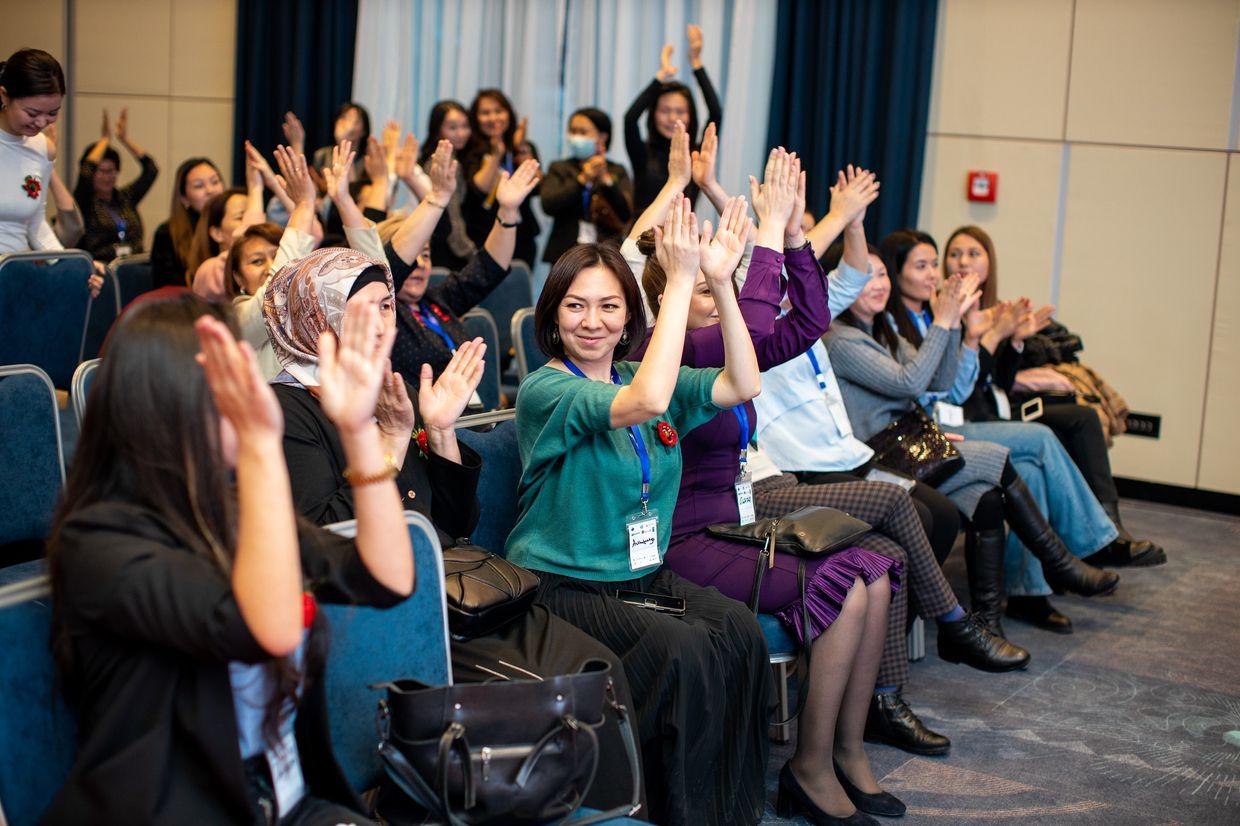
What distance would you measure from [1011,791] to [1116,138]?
153 inches

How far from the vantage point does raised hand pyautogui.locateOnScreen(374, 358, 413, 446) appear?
2.26 metres

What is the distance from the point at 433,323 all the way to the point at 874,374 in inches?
54.6

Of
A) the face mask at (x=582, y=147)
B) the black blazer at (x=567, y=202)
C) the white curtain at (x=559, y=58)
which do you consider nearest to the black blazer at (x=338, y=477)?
the black blazer at (x=567, y=202)

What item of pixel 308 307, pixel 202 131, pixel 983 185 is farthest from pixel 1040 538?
pixel 202 131

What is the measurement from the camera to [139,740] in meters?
1.46

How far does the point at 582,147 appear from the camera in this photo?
600 centimetres

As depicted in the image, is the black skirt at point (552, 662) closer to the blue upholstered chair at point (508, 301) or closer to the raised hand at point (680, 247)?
the raised hand at point (680, 247)

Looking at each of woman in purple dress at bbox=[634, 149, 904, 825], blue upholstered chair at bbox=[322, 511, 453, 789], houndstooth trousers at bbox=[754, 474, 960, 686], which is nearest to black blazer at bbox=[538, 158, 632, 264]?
houndstooth trousers at bbox=[754, 474, 960, 686]

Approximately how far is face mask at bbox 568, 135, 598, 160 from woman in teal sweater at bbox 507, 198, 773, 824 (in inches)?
135

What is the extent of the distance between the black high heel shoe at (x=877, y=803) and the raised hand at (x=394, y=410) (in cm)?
128

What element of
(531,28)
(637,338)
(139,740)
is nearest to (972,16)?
(531,28)

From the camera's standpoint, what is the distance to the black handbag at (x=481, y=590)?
2125 mm

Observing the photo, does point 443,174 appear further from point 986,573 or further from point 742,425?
point 986,573

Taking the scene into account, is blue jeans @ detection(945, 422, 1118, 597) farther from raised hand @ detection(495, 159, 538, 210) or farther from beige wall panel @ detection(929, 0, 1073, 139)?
beige wall panel @ detection(929, 0, 1073, 139)
